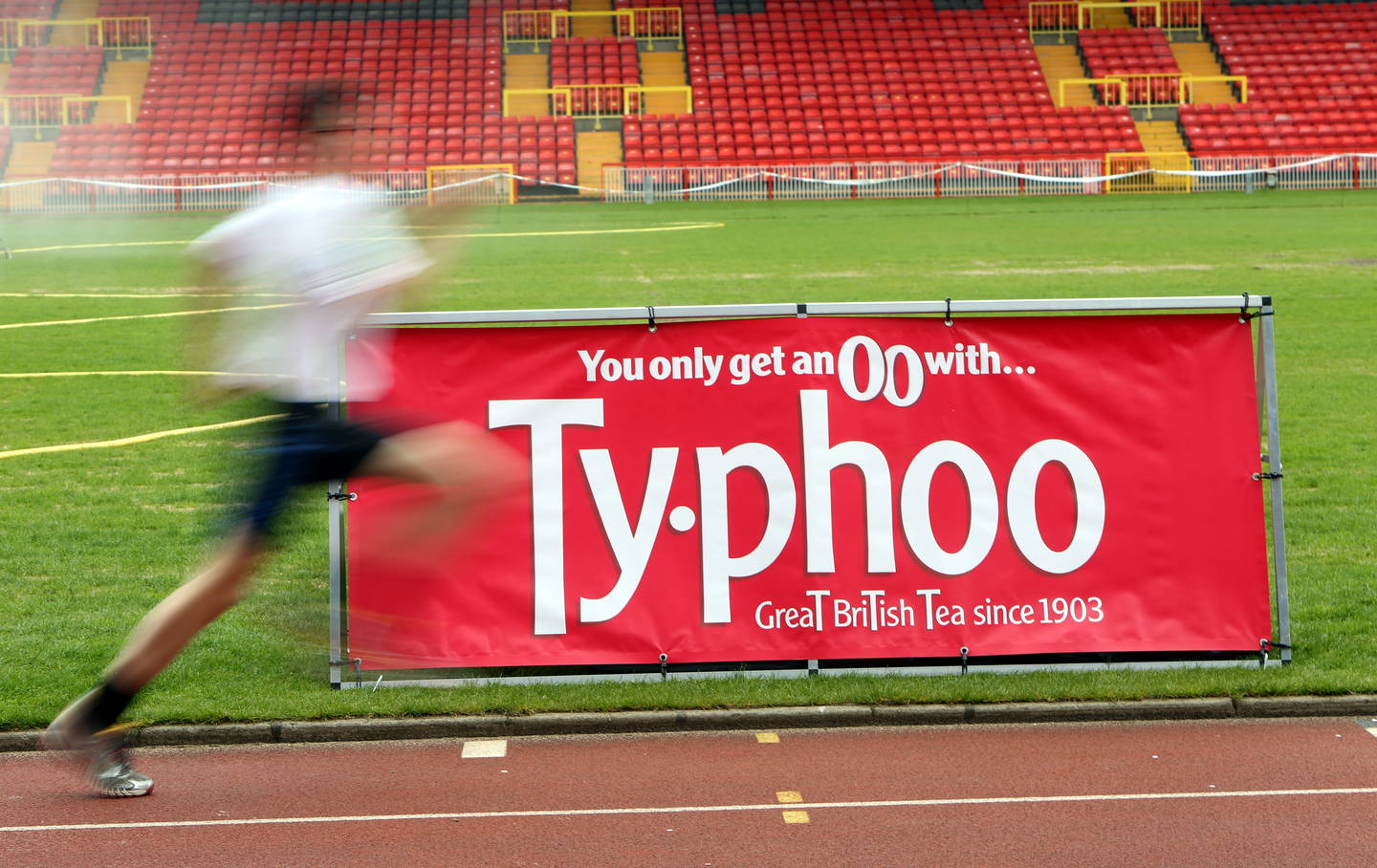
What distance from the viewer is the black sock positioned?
527 centimetres

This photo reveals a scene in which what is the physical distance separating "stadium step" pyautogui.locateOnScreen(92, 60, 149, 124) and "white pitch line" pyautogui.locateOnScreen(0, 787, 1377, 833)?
156ft

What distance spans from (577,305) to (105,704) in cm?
1464

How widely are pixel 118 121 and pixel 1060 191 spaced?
92.7 ft

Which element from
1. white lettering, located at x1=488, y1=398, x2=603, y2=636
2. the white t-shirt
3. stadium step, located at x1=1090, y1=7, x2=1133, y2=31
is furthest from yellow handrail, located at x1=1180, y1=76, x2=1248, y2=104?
the white t-shirt

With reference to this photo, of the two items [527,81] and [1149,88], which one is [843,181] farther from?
[527,81]

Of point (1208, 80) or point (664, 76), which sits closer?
point (1208, 80)

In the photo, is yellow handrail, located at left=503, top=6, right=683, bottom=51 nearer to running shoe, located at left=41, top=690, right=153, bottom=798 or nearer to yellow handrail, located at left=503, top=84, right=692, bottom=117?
yellow handrail, located at left=503, top=84, right=692, bottom=117

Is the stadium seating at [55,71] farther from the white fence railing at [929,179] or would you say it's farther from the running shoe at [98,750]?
the running shoe at [98,750]

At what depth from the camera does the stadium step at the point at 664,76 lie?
50.4 metres

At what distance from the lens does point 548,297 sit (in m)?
21.3

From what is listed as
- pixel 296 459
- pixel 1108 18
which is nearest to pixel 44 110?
pixel 1108 18

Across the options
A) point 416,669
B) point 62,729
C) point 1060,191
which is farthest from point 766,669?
point 1060,191

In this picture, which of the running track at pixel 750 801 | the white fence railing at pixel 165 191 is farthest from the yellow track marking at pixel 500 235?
the running track at pixel 750 801

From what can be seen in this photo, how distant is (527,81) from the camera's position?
5216cm
